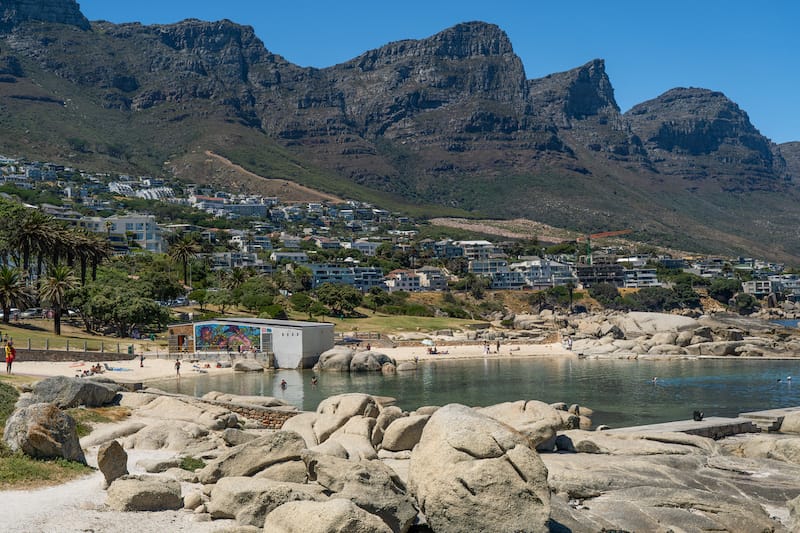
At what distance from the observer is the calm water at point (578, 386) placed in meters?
46.2

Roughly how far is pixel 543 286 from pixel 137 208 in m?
99.3

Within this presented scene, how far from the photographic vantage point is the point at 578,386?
57281mm

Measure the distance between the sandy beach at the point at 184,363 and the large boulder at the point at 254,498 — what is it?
2859 cm

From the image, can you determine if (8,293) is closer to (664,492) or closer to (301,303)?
(301,303)

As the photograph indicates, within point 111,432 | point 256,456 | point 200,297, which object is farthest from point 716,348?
point 256,456

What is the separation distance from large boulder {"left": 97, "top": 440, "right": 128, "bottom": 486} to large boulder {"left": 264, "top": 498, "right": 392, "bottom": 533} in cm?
511

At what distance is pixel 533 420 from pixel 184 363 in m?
45.0

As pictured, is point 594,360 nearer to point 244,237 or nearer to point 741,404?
point 741,404

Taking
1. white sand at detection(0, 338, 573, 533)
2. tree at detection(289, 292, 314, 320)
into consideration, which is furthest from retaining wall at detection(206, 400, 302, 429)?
tree at detection(289, 292, 314, 320)

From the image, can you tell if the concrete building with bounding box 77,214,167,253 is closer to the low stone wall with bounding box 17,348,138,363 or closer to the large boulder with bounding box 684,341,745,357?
the low stone wall with bounding box 17,348,138,363

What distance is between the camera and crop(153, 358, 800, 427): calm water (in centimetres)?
4622

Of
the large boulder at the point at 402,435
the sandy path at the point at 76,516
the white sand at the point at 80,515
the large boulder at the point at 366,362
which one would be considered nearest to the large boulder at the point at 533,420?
the large boulder at the point at 402,435

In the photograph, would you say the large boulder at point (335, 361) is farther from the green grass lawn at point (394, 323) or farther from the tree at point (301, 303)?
the tree at point (301, 303)

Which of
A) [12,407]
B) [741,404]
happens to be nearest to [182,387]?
[12,407]
